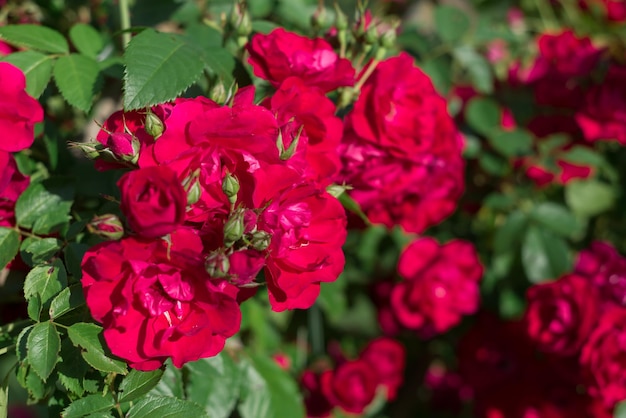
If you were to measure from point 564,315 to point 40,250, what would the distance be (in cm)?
97

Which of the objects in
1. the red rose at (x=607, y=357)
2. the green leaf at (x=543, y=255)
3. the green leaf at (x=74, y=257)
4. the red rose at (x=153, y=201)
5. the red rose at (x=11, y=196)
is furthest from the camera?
the green leaf at (x=543, y=255)

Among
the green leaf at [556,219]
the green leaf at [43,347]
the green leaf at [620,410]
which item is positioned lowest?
the green leaf at [620,410]

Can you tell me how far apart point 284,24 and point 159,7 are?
34cm

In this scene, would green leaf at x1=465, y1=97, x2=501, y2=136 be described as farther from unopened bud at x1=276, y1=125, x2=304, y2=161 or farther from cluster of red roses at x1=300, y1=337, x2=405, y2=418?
unopened bud at x1=276, y1=125, x2=304, y2=161

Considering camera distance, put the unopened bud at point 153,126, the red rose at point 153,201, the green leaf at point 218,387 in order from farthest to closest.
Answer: the green leaf at point 218,387 < the unopened bud at point 153,126 < the red rose at point 153,201

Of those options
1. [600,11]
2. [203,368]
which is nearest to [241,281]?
[203,368]

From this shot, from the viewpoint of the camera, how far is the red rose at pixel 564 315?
1345 mm

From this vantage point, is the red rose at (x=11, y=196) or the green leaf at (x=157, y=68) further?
the red rose at (x=11, y=196)

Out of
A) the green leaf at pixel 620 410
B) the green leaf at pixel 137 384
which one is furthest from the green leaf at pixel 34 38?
the green leaf at pixel 620 410

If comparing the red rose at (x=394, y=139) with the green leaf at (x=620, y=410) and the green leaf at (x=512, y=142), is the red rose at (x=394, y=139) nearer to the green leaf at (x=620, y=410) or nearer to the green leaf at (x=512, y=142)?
the green leaf at (x=512, y=142)

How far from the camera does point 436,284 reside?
5.48ft

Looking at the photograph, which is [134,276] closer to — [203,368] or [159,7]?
[203,368]

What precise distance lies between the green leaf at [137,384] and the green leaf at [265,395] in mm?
466

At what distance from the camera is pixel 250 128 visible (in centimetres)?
77
